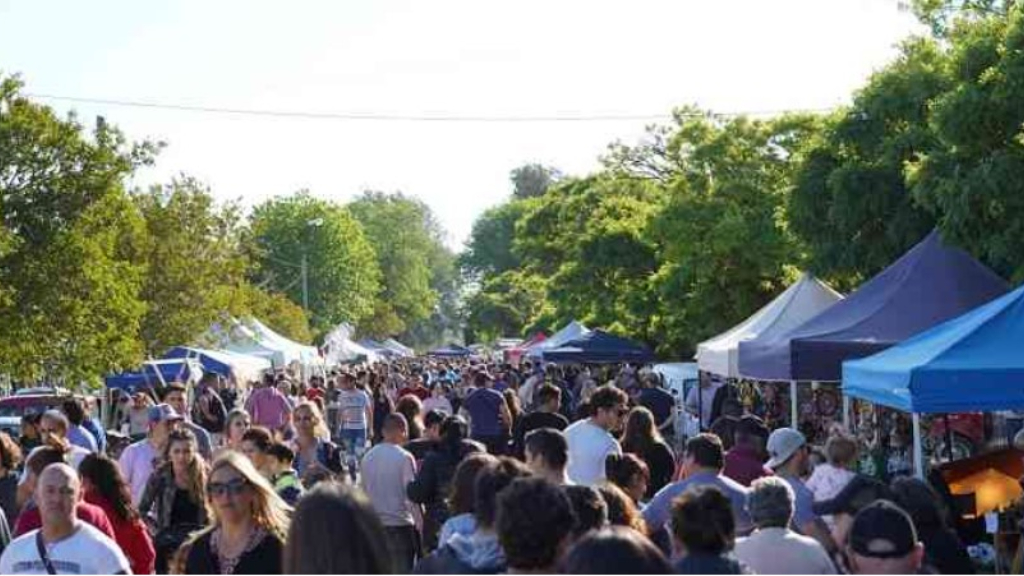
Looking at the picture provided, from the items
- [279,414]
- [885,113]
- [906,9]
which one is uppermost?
[906,9]

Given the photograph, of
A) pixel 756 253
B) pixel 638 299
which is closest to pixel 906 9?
pixel 756 253

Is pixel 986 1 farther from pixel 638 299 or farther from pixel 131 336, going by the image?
pixel 638 299

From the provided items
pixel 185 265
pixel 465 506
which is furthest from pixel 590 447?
pixel 185 265

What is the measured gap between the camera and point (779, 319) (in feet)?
77.0

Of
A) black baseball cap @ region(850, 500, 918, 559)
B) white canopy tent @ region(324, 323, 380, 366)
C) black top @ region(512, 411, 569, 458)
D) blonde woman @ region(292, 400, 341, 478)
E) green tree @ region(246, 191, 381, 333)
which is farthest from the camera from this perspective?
green tree @ region(246, 191, 381, 333)

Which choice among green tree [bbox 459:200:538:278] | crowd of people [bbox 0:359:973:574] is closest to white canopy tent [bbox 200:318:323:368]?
crowd of people [bbox 0:359:973:574]

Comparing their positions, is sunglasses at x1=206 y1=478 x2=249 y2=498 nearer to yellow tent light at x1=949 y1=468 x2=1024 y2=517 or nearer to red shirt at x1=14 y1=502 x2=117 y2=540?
red shirt at x1=14 y1=502 x2=117 y2=540

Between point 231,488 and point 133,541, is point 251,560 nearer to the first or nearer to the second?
point 231,488

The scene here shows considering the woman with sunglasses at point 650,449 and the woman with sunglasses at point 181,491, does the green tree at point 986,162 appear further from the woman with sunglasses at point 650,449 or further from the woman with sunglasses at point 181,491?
the woman with sunglasses at point 181,491

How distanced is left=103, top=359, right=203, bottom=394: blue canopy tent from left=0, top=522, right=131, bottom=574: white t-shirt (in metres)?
26.7

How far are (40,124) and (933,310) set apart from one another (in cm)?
2087

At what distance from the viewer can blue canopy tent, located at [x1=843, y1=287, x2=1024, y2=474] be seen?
40.1 feet

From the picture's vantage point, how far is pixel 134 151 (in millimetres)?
37312

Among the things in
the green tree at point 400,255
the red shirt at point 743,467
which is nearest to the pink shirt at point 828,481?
the red shirt at point 743,467
